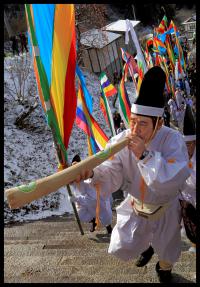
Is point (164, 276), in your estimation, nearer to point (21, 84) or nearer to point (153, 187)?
point (153, 187)

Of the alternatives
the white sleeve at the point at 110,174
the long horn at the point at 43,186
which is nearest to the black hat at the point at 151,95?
the white sleeve at the point at 110,174

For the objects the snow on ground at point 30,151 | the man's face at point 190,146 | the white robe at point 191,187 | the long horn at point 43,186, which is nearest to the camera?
the long horn at point 43,186

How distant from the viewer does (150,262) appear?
3930mm

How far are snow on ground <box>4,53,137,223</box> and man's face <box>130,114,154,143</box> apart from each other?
554cm

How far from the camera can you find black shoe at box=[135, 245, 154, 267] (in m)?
3.66

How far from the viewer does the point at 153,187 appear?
299 centimetres

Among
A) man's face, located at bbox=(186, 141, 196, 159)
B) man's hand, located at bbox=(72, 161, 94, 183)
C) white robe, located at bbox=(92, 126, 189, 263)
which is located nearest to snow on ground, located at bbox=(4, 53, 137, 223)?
white robe, located at bbox=(92, 126, 189, 263)

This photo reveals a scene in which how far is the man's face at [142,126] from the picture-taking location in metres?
3.11

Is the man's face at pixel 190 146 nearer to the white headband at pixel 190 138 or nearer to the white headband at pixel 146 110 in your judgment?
the white headband at pixel 190 138

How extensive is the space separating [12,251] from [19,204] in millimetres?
1861

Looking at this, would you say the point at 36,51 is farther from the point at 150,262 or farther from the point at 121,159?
the point at 150,262

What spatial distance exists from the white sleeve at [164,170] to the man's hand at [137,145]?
7 cm

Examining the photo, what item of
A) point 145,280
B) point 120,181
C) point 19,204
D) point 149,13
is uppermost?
point 19,204
